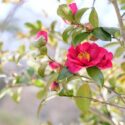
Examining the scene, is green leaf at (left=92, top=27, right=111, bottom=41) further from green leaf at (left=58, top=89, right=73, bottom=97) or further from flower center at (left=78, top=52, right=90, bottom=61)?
green leaf at (left=58, top=89, right=73, bottom=97)

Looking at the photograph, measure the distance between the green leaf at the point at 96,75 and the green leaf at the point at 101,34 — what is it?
0.08 meters

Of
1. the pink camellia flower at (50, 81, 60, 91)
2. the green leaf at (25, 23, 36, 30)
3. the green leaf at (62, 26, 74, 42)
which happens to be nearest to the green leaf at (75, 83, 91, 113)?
the pink camellia flower at (50, 81, 60, 91)

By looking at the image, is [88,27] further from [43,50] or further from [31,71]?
[31,71]

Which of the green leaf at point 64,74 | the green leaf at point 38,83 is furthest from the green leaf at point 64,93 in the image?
the green leaf at point 38,83

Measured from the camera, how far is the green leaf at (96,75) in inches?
34.3

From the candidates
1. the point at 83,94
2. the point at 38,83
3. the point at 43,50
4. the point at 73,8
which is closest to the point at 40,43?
the point at 43,50

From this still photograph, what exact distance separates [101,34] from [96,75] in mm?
102

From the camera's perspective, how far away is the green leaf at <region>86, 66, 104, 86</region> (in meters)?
0.87

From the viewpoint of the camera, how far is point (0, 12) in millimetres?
2619

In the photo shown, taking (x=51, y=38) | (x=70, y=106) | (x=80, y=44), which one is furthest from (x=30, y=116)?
(x=80, y=44)

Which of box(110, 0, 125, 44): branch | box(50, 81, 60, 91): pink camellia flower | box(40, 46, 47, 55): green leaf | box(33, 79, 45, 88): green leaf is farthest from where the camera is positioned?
box(33, 79, 45, 88): green leaf

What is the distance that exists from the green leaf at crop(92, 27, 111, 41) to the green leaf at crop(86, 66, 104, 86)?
8cm

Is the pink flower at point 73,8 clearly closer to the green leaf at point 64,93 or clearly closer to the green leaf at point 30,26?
the green leaf at point 64,93

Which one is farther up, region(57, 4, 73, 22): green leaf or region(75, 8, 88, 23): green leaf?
region(57, 4, 73, 22): green leaf
